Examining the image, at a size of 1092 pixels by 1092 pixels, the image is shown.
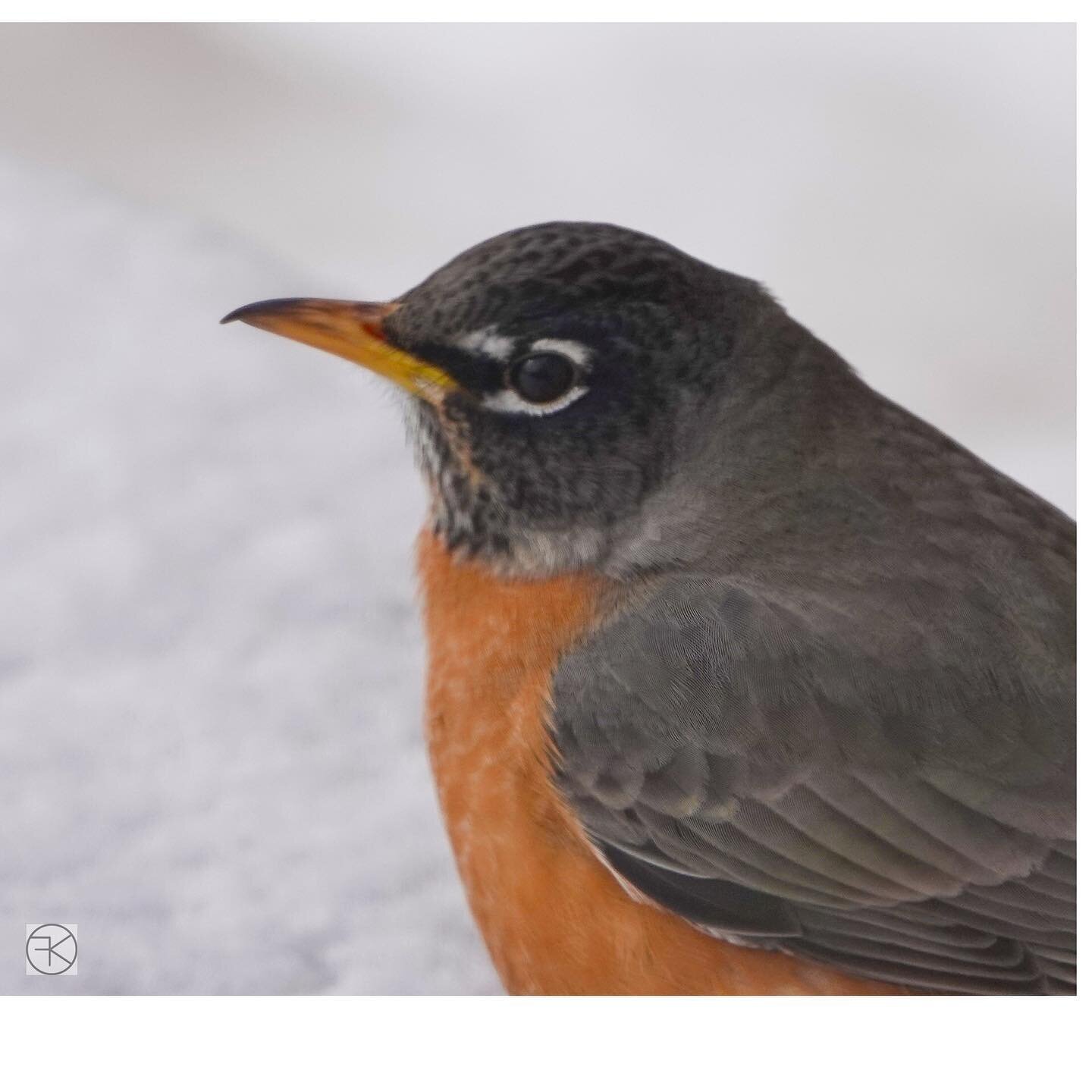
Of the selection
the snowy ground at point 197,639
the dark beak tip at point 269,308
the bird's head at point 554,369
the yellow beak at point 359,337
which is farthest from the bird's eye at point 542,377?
the dark beak tip at point 269,308

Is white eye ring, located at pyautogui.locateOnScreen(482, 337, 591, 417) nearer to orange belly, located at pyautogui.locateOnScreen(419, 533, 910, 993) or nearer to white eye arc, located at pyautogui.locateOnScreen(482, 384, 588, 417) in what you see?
white eye arc, located at pyautogui.locateOnScreen(482, 384, 588, 417)

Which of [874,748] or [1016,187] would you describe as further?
[1016,187]

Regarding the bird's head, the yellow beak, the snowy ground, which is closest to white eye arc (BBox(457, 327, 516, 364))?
the bird's head

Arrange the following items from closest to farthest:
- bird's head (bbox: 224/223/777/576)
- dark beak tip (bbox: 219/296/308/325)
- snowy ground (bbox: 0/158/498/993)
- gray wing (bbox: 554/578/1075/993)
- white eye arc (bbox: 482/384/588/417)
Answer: gray wing (bbox: 554/578/1075/993), bird's head (bbox: 224/223/777/576), white eye arc (bbox: 482/384/588/417), dark beak tip (bbox: 219/296/308/325), snowy ground (bbox: 0/158/498/993)
